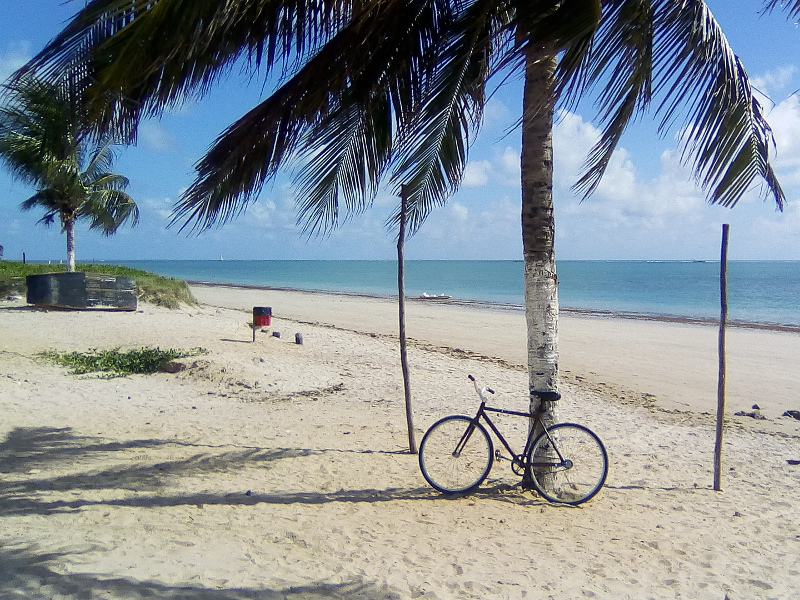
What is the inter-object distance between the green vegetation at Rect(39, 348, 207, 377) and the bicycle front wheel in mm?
5867

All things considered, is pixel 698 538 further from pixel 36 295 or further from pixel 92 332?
pixel 36 295

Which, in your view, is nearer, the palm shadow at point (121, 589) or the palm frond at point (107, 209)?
the palm shadow at point (121, 589)

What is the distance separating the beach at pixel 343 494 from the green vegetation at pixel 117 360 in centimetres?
27

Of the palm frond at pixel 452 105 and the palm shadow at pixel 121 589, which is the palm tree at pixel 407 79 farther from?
the palm shadow at pixel 121 589

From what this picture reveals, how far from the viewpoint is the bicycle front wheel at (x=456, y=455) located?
4730 millimetres

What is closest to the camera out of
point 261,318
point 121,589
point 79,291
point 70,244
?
point 121,589

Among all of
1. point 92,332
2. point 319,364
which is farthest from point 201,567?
point 92,332

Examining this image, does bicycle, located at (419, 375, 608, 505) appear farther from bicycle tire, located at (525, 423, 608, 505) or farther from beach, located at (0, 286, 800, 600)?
beach, located at (0, 286, 800, 600)

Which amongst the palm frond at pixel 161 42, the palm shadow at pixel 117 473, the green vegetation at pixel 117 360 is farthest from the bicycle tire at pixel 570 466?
the green vegetation at pixel 117 360

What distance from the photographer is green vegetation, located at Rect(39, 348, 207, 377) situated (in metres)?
9.06

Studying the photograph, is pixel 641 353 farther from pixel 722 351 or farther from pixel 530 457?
pixel 530 457

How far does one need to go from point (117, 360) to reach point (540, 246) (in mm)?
7508

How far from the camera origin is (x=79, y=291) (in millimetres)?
14461

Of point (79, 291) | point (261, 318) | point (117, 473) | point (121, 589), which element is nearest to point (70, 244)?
point (79, 291)
